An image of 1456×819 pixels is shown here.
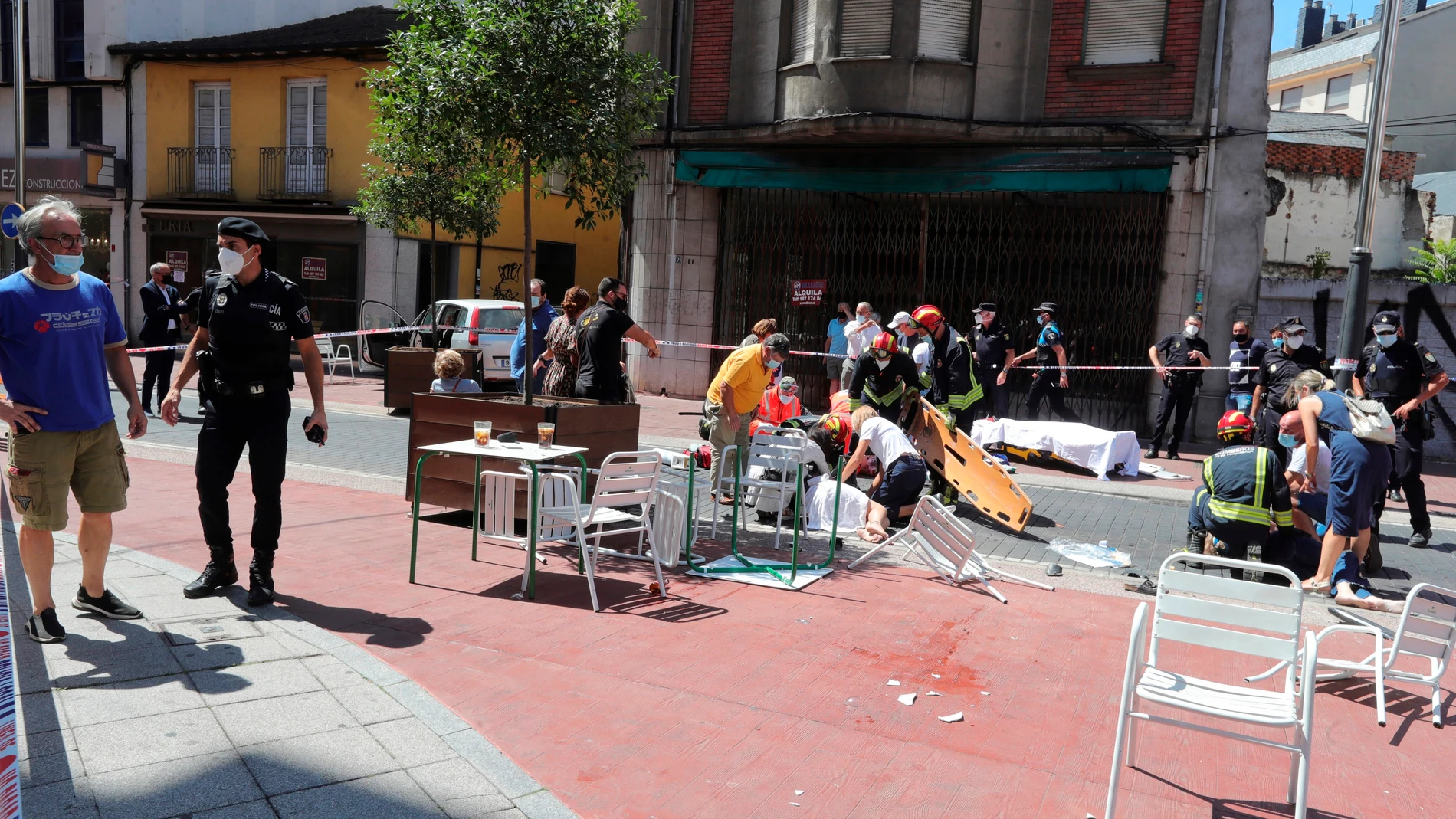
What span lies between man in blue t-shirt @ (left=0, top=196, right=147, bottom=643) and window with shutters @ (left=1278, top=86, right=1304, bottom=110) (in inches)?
1779

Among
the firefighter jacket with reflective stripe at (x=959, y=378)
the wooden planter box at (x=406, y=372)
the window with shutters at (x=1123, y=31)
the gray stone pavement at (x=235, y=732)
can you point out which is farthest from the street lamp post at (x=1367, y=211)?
the wooden planter box at (x=406, y=372)

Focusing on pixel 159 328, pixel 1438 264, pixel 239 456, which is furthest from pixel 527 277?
pixel 1438 264

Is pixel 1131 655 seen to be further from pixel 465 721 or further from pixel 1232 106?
pixel 1232 106

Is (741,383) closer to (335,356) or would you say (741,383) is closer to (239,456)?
(239,456)

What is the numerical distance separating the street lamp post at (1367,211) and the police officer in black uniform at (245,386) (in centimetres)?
972

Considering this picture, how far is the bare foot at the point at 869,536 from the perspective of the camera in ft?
25.6

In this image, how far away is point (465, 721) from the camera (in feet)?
13.4

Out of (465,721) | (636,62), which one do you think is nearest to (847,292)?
(636,62)

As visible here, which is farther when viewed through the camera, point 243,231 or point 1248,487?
point 1248,487

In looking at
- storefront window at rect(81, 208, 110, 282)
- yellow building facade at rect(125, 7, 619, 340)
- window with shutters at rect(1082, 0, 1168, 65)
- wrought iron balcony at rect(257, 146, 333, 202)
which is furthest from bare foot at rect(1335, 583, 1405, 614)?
storefront window at rect(81, 208, 110, 282)

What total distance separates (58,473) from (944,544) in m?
4.71

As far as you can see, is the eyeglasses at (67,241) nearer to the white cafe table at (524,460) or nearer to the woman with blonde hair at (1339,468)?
the white cafe table at (524,460)

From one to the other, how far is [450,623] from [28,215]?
2578 millimetres

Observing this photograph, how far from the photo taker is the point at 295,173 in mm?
24469
